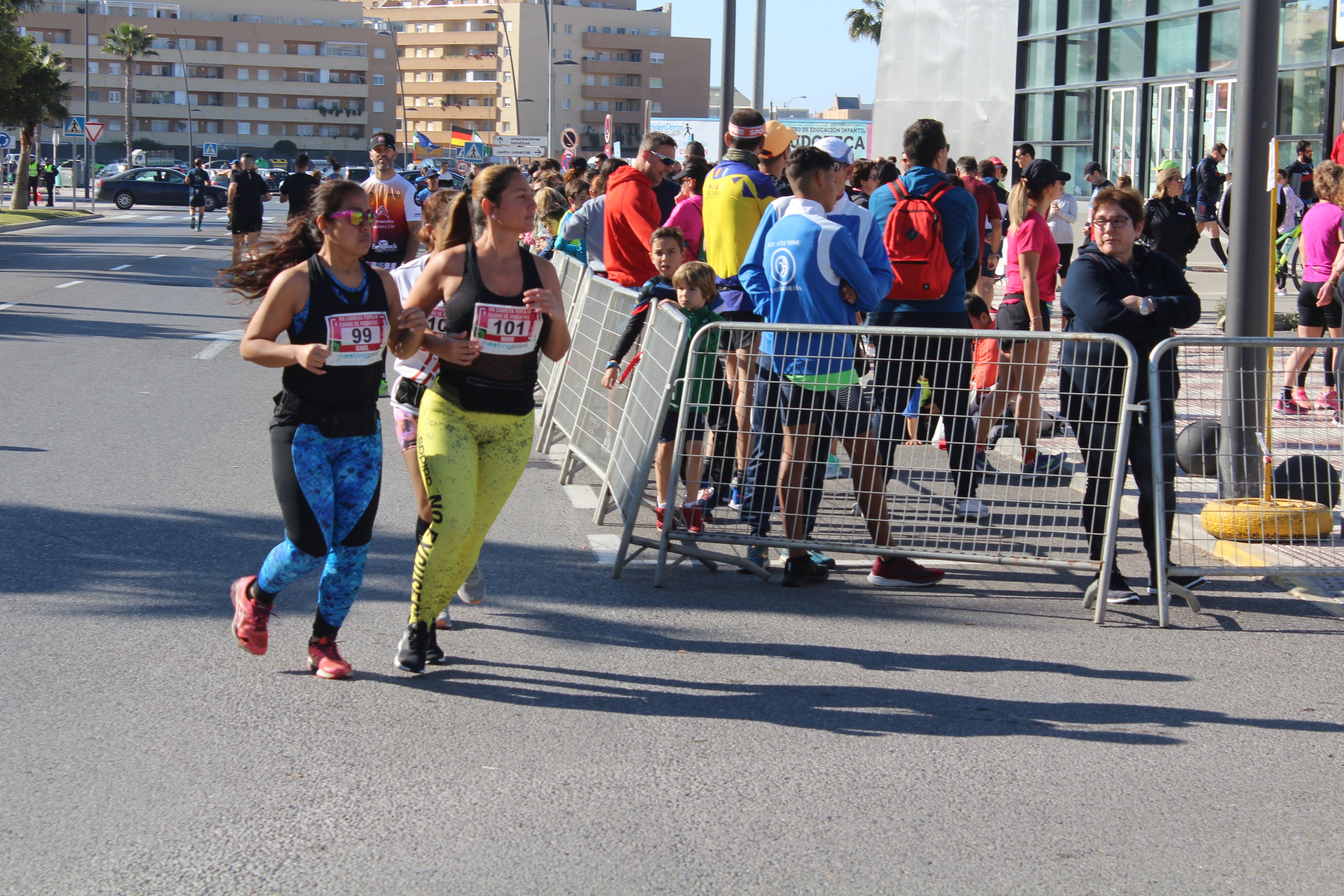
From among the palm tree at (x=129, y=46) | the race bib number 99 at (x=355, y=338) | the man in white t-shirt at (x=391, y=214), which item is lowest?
the race bib number 99 at (x=355, y=338)

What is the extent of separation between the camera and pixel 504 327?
16.0 feet

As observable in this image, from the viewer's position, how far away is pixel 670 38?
13488 cm

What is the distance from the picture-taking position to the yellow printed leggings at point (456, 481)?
16.0 ft

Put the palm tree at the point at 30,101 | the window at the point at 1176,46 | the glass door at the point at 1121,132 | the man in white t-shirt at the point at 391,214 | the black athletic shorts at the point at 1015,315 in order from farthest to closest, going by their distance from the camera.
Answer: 1. the palm tree at the point at 30,101
2. the glass door at the point at 1121,132
3. the window at the point at 1176,46
4. the man in white t-shirt at the point at 391,214
5. the black athletic shorts at the point at 1015,315

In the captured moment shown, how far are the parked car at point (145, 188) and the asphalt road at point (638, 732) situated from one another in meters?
51.8

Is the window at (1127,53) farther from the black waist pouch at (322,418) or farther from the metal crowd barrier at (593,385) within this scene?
the black waist pouch at (322,418)

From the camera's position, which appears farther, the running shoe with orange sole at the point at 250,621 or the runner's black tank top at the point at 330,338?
the running shoe with orange sole at the point at 250,621

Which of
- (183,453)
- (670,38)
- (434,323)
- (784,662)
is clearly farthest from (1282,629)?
(670,38)

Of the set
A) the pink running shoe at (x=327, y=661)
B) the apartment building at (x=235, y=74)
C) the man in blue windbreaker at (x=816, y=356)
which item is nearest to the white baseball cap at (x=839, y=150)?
the man in blue windbreaker at (x=816, y=356)

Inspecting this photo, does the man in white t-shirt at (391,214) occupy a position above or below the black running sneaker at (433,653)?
above

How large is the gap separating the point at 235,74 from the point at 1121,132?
11166 centimetres

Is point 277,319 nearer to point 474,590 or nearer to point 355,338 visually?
point 355,338

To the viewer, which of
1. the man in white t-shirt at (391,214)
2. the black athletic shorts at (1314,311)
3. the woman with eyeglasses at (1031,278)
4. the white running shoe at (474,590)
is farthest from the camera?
the man in white t-shirt at (391,214)

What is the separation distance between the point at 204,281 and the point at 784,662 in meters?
19.4
